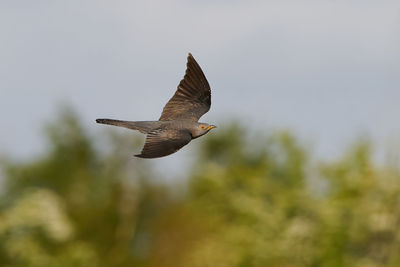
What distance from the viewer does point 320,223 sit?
36062 millimetres

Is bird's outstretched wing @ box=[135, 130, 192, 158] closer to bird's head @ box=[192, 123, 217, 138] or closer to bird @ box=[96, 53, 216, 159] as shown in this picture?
bird @ box=[96, 53, 216, 159]

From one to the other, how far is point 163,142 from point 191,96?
3410 millimetres

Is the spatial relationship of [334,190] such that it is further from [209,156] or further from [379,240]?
[209,156]

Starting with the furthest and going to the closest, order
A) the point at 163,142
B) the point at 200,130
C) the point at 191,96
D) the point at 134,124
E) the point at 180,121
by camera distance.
Answer: the point at 191,96
the point at 180,121
the point at 200,130
the point at 134,124
the point at 163,142

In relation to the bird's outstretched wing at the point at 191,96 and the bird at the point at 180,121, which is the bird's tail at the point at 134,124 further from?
the bird's outstretched wing at the point at 191,96

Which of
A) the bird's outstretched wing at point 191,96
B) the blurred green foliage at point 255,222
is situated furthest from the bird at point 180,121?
the blurred green foliage at point 255,222

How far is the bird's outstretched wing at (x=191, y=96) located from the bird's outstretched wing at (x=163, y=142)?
2.13 meters

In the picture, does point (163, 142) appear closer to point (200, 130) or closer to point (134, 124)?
point (134, 124)

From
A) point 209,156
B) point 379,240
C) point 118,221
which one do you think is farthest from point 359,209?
point 118,221

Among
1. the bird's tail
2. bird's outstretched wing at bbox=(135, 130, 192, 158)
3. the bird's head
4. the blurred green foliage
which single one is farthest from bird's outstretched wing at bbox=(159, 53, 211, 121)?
the blurred green foliage

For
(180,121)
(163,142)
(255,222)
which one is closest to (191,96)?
(180,121)

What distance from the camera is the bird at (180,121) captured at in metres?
17.2

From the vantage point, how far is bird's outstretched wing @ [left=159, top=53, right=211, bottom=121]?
2027 centimetres

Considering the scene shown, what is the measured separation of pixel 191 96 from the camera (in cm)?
2058
